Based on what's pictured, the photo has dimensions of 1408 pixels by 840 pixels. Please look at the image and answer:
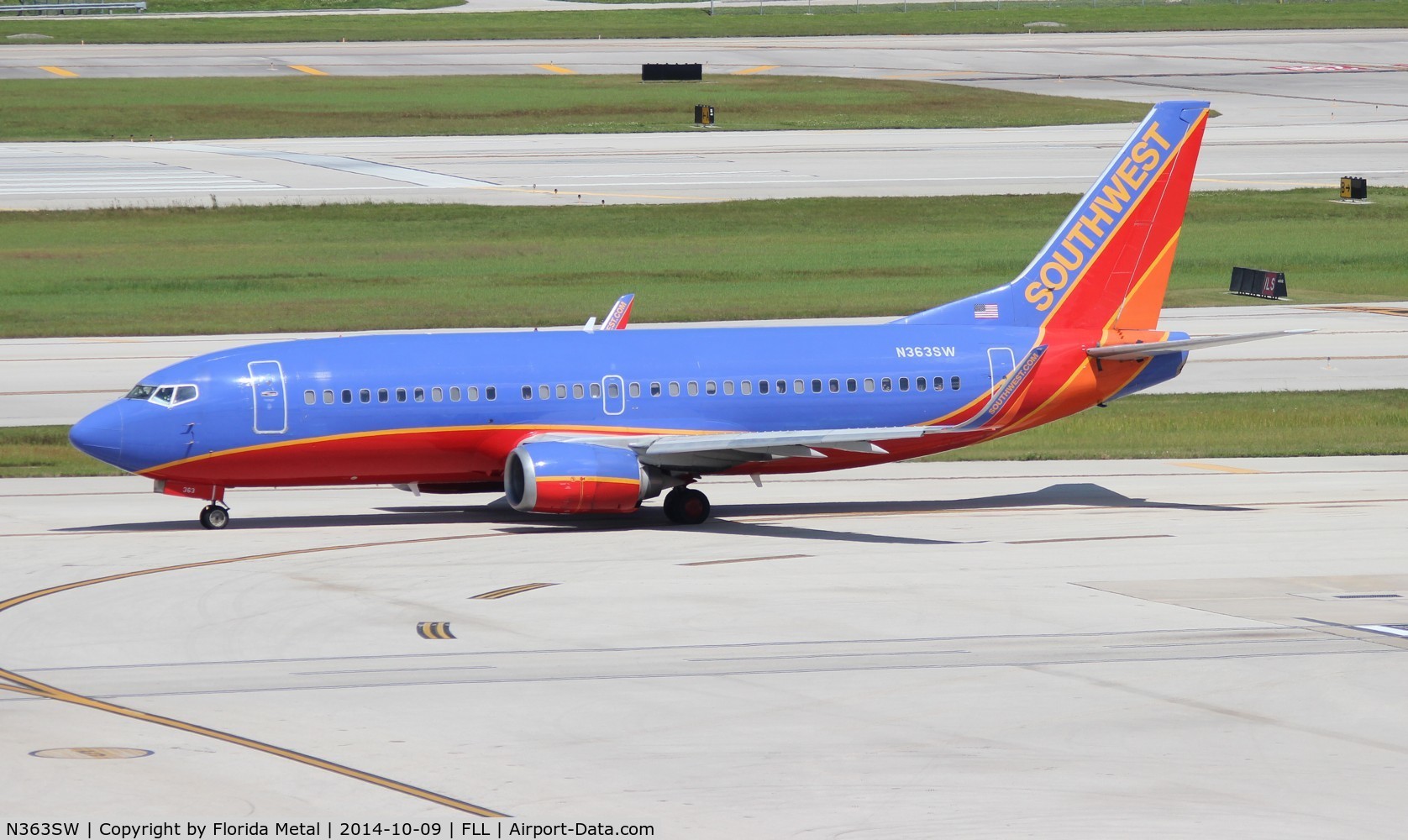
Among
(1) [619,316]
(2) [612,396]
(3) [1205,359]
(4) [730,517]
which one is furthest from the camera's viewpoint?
(3) [1205,359]

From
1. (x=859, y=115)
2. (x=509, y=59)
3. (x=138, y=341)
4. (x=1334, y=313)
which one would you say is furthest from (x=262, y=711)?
(x=509, y=59)

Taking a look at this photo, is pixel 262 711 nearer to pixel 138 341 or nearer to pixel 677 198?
pixel 138 341

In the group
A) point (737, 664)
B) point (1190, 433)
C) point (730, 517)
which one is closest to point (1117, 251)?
point (1190, 433)

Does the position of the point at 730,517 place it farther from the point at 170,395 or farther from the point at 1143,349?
the point at 170,395

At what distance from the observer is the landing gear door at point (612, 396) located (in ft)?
128

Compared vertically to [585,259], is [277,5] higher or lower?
higher

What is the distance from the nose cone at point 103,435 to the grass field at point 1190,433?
8.40 meters

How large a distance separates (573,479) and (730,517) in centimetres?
474

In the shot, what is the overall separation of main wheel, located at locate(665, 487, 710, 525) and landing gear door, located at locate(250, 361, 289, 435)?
311 inches

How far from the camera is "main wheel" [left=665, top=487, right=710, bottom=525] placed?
39125mm

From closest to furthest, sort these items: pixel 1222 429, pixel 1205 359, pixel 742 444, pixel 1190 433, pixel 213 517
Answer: pixel 742 444 < pixel 213 517 < pixel 1190 433 < pixel 1222 429 < pixel 1205 359

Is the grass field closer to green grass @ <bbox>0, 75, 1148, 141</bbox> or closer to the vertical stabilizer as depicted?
the vertical stabilizer

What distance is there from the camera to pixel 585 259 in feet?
258

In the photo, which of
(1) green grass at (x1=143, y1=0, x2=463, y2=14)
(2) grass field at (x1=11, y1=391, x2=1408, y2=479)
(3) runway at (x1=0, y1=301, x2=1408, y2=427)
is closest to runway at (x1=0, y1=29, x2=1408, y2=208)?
(3) runway at (x1=0, y1=301, x2=1408, y2=427)
